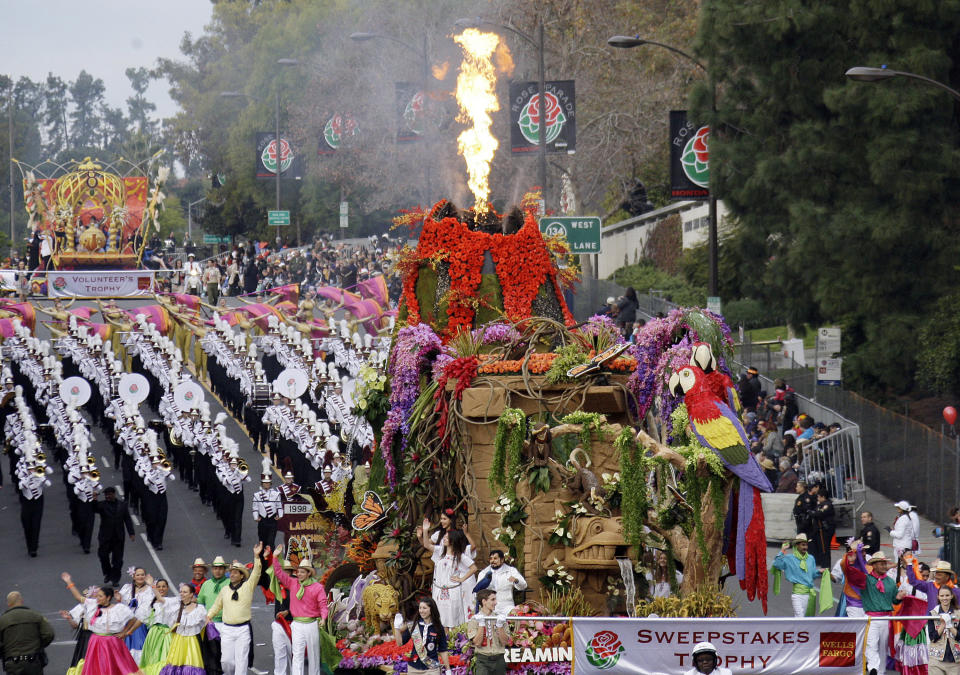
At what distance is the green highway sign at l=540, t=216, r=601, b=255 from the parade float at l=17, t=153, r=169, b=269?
94.5 ft

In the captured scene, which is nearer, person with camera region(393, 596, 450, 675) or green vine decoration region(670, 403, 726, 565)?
green vine decoration region(670, 403, 726, 565)

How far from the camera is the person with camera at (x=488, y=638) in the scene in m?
15.1

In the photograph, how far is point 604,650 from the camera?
13.6 meters

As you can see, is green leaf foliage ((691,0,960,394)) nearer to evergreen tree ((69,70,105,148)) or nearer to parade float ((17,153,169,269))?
parade float ((17,153,169,269))

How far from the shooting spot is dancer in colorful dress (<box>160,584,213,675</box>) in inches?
647

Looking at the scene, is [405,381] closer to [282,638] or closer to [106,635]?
[282,638]

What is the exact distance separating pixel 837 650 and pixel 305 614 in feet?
18.6

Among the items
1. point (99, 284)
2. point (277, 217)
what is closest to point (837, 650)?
point (99, 284)

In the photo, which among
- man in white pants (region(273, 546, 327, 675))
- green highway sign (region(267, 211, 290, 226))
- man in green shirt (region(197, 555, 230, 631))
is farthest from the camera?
green highway sign (region(267, 211, 290, 226))

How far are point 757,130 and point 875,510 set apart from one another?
781cm

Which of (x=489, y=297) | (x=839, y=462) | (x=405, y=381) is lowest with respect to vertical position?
(x=839, y=462)

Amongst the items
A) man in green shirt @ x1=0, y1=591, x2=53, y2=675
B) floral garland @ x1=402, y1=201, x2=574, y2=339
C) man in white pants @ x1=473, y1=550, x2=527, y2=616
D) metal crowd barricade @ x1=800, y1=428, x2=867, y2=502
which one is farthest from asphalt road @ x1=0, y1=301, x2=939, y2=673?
floral garland @ x1=402, y1=201, x2=574, y2=339

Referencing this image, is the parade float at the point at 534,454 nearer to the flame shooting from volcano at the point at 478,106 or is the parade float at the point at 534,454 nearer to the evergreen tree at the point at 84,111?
the flame shooting from volcano at the point at 478,106

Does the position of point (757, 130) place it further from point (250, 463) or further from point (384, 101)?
point (384, 101)
